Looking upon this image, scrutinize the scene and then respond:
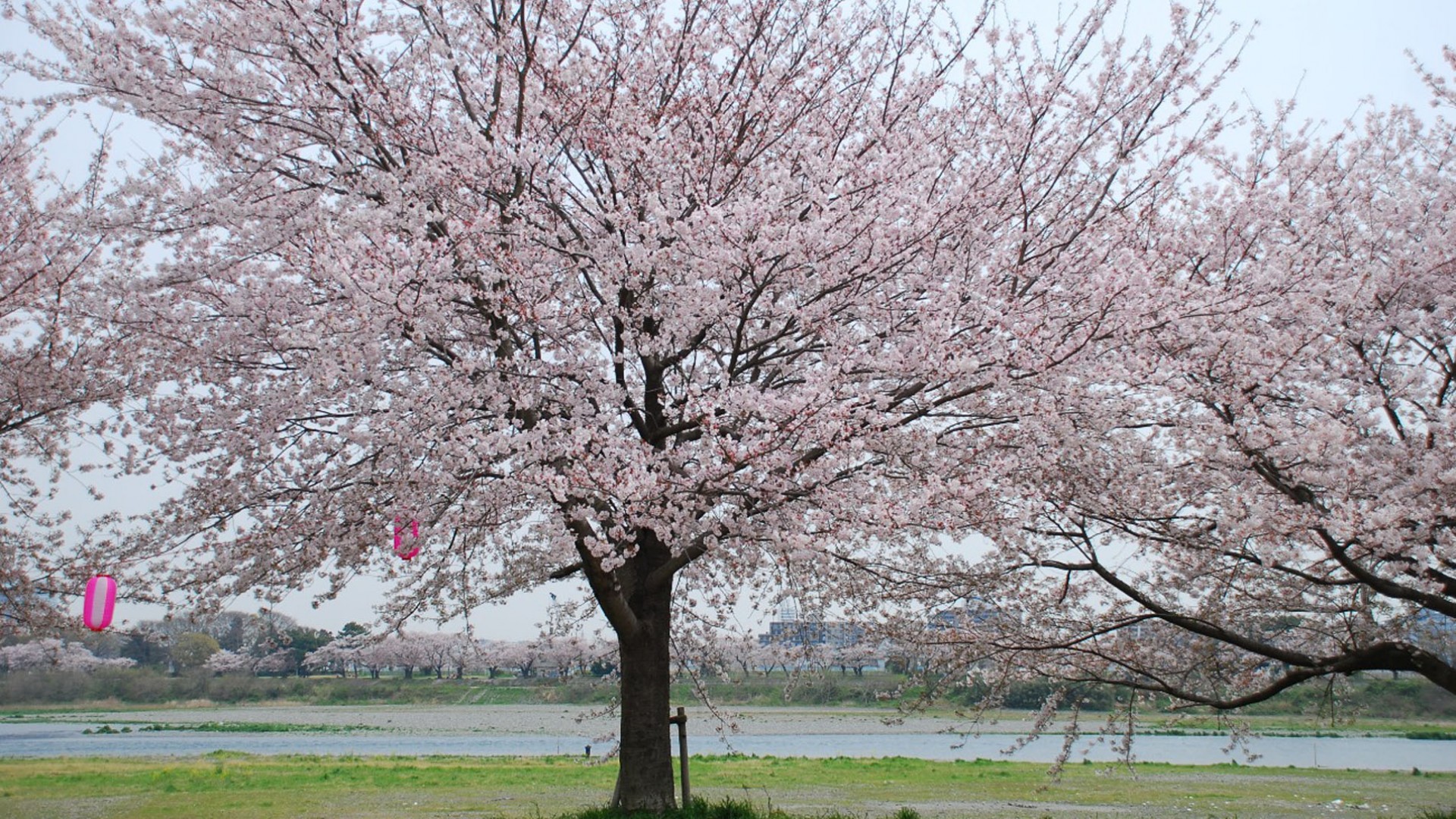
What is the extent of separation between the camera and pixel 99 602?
9406mm

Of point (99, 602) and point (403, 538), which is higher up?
point (403, 538)

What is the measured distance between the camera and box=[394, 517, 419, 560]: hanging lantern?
285 inches

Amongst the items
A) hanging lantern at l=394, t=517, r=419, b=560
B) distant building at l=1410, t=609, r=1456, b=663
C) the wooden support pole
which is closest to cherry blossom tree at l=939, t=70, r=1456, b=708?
distant building at l=1410, t=609, r=1456, b=663

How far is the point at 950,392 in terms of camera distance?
7.71 metres

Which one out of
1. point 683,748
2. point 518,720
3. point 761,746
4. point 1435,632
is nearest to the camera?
point 1435,632

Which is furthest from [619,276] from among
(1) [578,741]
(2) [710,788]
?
(1) [578,741]

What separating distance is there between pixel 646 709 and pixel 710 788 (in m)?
8.23

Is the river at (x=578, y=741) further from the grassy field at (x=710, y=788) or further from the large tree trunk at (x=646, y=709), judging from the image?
the large tree trunk at (x=646, y=709)

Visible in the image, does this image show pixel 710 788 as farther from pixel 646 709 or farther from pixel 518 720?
pixel 518 720

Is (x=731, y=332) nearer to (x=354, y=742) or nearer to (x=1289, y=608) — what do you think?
(x=1289, y=608)

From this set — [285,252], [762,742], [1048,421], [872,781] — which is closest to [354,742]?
[762,742]

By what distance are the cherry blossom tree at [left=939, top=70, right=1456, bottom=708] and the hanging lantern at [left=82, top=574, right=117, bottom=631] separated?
8.68 metres

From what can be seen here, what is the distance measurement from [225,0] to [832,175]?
5112 millimetres

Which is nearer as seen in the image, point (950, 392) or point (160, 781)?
point (950, 392)
